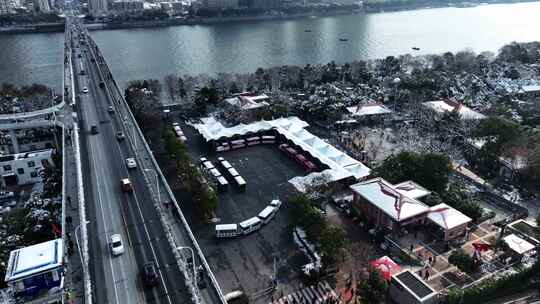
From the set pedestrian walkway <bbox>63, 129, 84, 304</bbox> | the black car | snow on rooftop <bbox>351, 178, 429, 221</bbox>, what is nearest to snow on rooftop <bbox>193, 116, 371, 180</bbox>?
snow on rooftop <bbox>351, 178, 429, 221</bbox>

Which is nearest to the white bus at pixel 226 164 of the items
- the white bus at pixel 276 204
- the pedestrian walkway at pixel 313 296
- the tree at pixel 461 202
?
the white bus at pixel 276 204

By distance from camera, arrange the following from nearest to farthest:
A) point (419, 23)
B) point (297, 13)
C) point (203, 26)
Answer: point (203, 26) < point (419, 23) < point (297, 13)

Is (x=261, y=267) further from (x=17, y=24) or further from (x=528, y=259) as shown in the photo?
(x=17, y=24)

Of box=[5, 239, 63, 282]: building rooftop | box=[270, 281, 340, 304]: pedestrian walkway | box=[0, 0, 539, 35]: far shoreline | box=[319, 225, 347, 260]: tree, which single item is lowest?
box=[270, 281, 340, 304]: pedestrian walkway

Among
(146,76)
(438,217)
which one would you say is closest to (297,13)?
(146,76)

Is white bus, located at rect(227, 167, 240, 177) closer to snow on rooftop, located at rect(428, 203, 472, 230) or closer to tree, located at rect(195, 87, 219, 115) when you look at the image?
tree, located at rect(195, 87, 219, 115)
